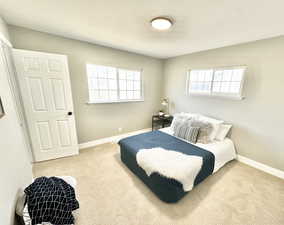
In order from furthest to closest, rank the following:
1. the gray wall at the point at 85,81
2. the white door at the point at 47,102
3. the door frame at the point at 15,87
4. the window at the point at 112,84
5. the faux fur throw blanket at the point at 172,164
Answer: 1. the window at the point at 112,84
2. the gray wall at the point at 85,81
3. the white door at the point at 47,102
4. the door frame at the point at 15,87
5. the faux fur throw blanket at the point at 172,164

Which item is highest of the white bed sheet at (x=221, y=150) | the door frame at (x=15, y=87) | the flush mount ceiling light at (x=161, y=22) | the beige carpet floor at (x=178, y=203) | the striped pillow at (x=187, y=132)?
the flush mount ceiling light at (x=161, y=22)

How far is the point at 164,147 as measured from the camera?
2090 millimetres

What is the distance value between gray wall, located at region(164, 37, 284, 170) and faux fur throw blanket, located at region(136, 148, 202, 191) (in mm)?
1457

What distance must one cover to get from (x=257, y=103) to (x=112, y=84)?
126 inches

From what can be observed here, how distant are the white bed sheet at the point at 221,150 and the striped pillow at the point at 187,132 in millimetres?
154

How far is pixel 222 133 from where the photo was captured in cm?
249

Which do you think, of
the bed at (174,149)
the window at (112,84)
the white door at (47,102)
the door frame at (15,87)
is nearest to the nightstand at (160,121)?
the window at (112,84)

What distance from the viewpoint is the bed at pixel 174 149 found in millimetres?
1509

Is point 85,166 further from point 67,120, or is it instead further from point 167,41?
point 167,41

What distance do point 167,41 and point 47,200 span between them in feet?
9.66

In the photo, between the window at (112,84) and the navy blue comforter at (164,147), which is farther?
the window at (112,84)

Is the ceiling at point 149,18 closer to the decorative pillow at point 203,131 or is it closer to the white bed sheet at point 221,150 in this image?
the decorative pillow at point 203,131

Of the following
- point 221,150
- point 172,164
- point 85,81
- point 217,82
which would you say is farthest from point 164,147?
point 85,81

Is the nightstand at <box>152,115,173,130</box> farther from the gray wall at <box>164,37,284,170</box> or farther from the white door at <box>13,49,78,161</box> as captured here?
the white door at <box>13,49,78,161</box>
